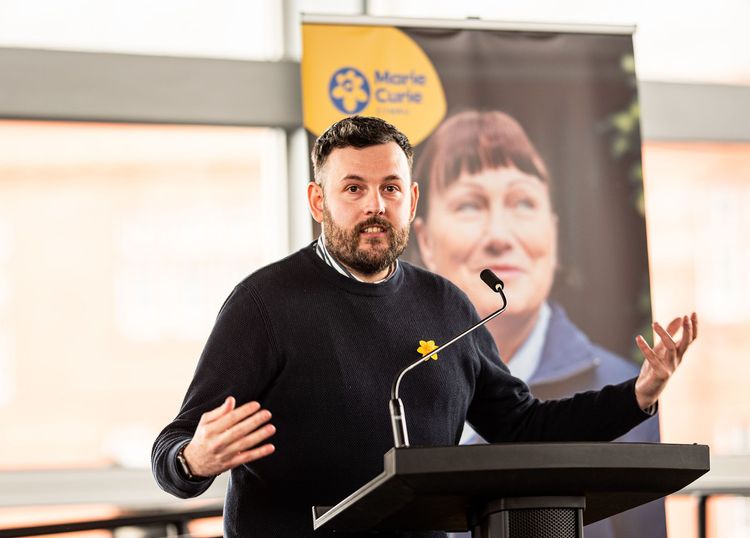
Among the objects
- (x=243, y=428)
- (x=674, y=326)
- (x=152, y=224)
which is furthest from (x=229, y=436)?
(x=152, y=224)

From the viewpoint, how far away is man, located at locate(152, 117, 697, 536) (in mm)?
2342

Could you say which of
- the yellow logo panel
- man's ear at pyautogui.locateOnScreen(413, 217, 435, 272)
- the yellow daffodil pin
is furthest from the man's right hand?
the yellow logo panel

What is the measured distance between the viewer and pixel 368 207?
8.36 ft

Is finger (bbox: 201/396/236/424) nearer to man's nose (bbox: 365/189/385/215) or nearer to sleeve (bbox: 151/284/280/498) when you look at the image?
sleeve (bbox: 151/284/280/498)

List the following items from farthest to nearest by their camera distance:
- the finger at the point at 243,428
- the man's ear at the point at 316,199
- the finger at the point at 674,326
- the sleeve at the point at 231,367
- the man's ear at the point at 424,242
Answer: the man's ear at the point at 424,242 < the man's ear at the point at 316,199 < the finger at the point at 674,326 < the sleeve at the point at 231,367 < the finger at the point at 243,428

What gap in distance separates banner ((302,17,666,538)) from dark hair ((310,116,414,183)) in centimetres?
152

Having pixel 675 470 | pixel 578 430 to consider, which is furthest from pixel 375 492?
pixel 578 430

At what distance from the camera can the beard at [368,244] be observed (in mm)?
2549

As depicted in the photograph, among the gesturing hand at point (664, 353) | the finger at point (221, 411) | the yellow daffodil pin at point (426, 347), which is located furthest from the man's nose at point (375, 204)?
the finger at point (221, 411)

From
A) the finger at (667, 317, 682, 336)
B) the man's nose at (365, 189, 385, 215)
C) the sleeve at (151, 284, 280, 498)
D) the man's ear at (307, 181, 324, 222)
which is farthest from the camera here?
the man's ear at (307, 181, 324, 222)

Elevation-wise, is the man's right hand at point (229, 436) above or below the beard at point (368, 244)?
below

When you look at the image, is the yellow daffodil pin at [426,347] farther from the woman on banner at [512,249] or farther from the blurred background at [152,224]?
the blurred background at [152,224]

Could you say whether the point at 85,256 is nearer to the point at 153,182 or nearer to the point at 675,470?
the point at 153,182

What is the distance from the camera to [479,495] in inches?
68.7
